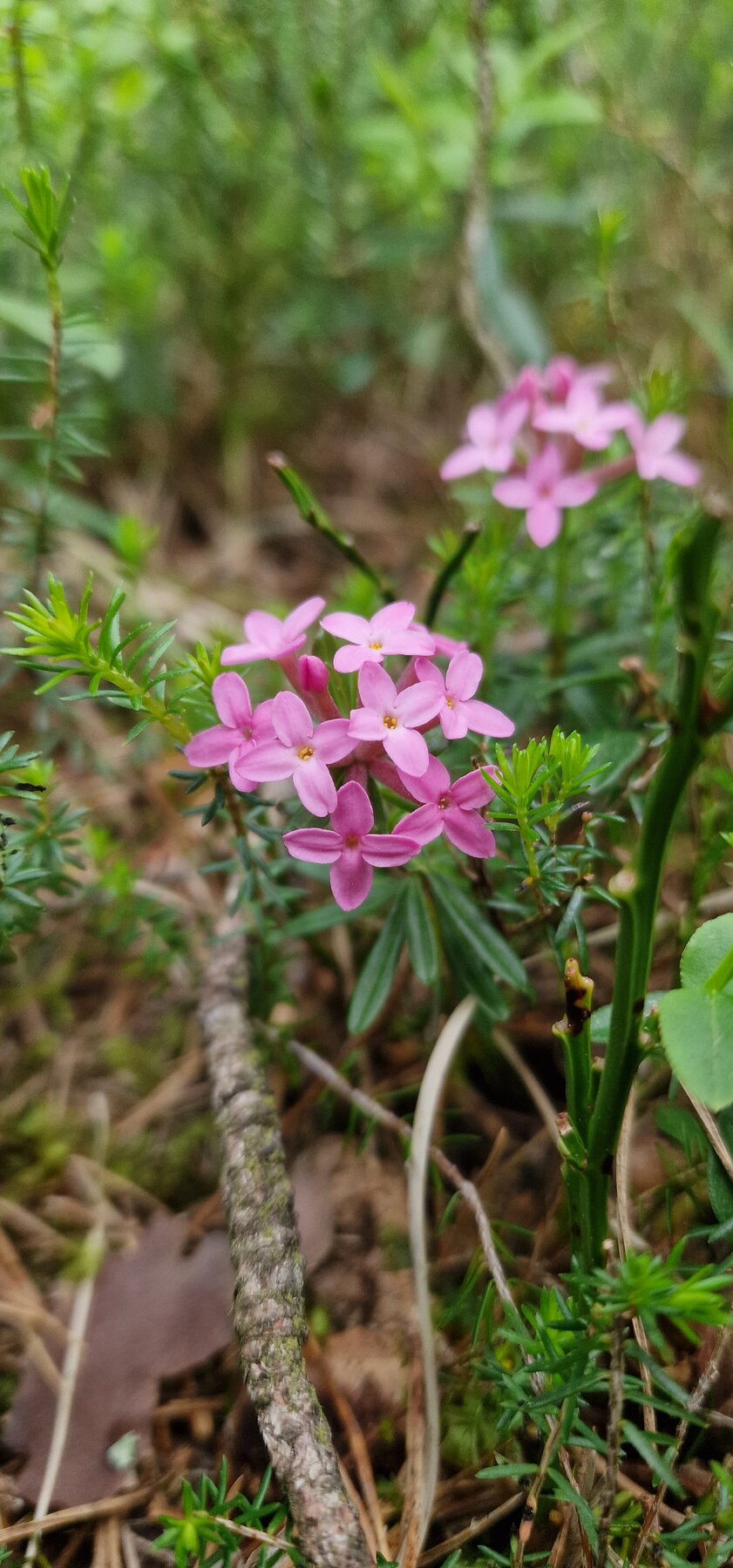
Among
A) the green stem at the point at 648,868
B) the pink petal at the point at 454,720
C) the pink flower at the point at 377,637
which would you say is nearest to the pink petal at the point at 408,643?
the pink flower at the point at 377,637

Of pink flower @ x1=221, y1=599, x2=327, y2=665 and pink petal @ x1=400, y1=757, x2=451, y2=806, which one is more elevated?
pink flower @ x1=221, y1=599, x2=327, y2=665

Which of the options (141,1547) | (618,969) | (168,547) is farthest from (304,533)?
(141,1547)

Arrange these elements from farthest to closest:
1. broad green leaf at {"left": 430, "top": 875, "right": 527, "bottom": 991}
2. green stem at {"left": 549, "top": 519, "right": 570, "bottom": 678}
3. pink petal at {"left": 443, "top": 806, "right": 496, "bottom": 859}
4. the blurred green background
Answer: the blurred green background, green stem at {"left": 549, "top": 519, "right": 570, "bottom": 678}, broad green leaf at {"left": 430, "top": 875, "right": 527, "bottom": 991}, pink petal at {"left": 443, "top": 806, "right": 496, "bottom": 859}

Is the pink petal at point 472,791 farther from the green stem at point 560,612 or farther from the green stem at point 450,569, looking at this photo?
the green stem at point 560,612

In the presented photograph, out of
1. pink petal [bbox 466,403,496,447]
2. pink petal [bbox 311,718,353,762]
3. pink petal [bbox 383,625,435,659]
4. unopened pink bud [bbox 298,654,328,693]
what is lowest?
pink petal [bbox 311,718,353,762]

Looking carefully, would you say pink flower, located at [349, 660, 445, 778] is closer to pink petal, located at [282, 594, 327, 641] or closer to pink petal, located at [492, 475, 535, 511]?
pink petal, located at [282, 594, 327, 641]

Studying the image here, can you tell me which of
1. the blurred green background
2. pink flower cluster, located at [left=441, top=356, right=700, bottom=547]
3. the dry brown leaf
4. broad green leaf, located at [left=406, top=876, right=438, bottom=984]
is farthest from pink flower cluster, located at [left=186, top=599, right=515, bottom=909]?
the blurred green background
